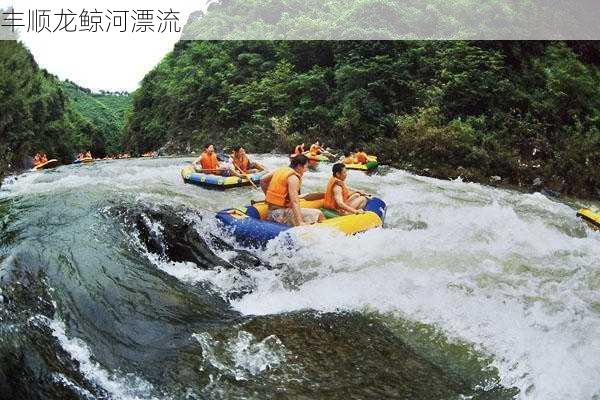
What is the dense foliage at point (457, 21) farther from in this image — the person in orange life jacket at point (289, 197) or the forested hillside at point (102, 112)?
the forested hillside at point (102, 112)

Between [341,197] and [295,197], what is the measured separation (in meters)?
0.70

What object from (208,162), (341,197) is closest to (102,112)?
(208,162)

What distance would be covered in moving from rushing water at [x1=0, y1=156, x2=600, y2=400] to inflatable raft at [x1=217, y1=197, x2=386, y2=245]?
13cm

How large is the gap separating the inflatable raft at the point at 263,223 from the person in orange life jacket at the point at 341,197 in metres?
0.13

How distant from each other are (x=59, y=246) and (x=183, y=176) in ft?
14.3

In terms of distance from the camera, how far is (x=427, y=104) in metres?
13.4

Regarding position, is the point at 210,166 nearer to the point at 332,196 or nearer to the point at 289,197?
the point at 332,196

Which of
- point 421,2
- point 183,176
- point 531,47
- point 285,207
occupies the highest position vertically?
point 421,2

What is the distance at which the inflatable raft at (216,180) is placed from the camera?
7.96 meters

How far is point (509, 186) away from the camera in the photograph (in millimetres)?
10180

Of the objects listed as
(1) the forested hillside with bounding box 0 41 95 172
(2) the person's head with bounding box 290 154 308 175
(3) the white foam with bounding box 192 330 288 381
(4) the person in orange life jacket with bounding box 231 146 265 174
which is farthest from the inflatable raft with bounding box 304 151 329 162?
(1) the forested hillside with bounding box 0 41 95 172

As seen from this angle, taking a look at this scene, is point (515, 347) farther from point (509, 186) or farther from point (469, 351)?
point (509, 186)

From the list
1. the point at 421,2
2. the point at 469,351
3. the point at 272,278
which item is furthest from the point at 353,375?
the point at 421,2

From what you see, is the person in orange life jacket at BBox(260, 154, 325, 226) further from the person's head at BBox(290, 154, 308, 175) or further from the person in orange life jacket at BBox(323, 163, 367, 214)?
the person in orange life jacket at BBox(323, 163, 367, 214)
